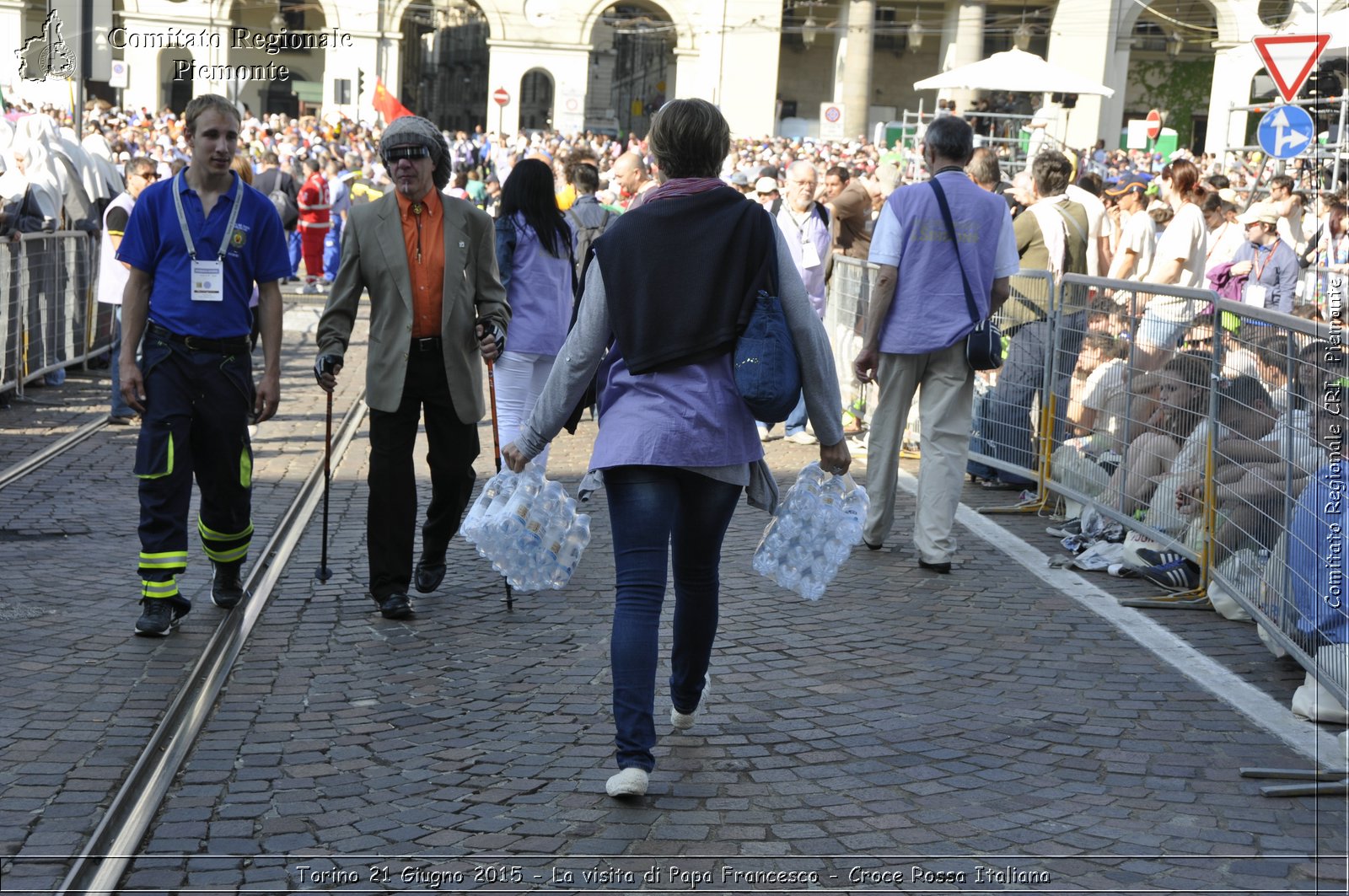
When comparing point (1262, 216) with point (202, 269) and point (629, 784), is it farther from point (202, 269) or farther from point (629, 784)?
point (629, 784)

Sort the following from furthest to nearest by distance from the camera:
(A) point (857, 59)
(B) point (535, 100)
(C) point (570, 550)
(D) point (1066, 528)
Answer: (B) point (535, 100) < (A) point (857, 59) < (D) point (1066, 528) < (C) point (570, 550)

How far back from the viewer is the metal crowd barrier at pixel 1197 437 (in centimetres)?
555

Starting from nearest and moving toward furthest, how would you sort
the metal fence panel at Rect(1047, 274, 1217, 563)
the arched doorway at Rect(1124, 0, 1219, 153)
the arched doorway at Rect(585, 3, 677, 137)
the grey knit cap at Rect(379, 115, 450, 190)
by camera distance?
the grey knit cap at Rect(379, 115, 450, 190)
the metal fence panel at Rect(1047, 274, 1217, 563)
the arched doorway at Rect(1124, 0, 1219, 153)
the arched doorway at Rect(585, 3, 677, 137)

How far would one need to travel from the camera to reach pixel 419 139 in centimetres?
631

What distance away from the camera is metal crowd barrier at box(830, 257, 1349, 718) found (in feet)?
18.2

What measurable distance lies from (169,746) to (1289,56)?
32.0 feet

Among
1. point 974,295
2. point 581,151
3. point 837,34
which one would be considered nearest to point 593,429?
point 581,151

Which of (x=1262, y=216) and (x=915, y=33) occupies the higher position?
(x=915, y=33)

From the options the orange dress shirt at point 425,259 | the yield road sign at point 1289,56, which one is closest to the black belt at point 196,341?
the orange dress shirt at point 425,259

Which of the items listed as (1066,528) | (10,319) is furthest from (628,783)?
(10,319)

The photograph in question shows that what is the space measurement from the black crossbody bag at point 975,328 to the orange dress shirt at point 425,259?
2.38 m

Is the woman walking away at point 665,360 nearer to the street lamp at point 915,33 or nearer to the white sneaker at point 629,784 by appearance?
the white sneaker at point 629,784

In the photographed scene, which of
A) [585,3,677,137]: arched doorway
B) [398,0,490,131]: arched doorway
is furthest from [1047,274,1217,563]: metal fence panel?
[398,0,490,131]: arched doorway

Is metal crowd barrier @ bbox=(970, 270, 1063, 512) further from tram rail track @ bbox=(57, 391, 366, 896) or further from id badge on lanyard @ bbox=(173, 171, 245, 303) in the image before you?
id badge on lanyard @ bbox=(173, 171, 245, 303)
